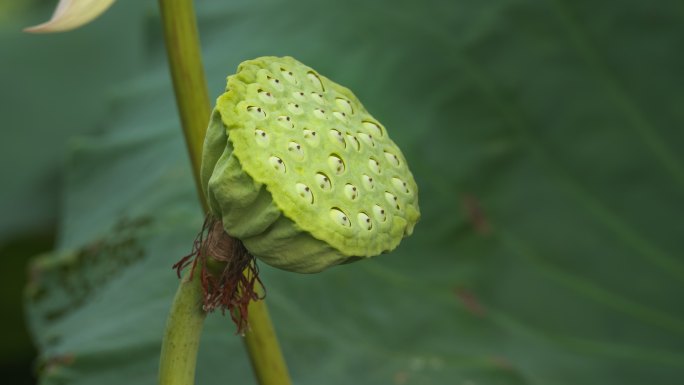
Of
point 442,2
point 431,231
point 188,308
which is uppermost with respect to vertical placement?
point 442,2

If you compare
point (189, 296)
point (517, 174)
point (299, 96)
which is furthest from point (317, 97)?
point (517, 174)

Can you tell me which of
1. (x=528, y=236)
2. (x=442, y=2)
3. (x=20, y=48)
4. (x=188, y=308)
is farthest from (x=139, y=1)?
(x=188, y=308)

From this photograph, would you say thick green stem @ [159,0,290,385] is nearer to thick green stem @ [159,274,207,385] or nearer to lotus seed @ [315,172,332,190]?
thick green stem @ [159,274,207,385]

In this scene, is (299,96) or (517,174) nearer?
(299,96)

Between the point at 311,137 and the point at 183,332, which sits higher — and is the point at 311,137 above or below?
above

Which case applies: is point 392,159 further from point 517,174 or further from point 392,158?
point 517,174

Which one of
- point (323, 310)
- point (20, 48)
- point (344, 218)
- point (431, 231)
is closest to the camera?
point (344, 218)

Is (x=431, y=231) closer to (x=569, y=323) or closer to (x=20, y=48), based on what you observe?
(x=569, y=323)

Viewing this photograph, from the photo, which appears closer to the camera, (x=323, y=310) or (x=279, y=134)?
(x=279, y=134)
